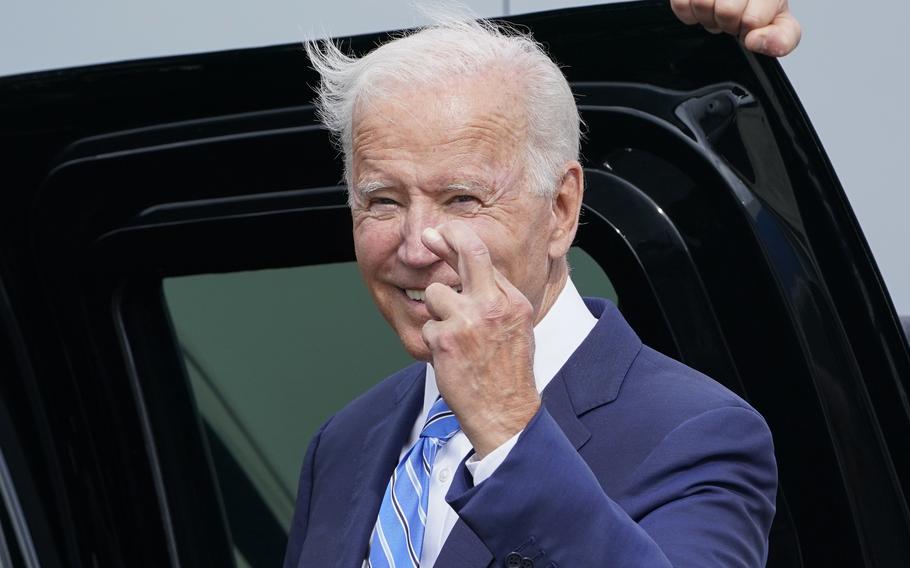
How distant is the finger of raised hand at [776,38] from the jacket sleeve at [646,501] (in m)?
0.45

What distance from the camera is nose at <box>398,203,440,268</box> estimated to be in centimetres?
186

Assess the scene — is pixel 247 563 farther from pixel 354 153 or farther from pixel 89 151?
pixel 354 153

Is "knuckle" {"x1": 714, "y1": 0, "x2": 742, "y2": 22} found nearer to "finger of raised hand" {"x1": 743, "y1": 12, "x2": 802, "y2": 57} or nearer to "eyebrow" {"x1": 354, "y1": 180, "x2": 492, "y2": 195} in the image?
"finger of raised hand" {"x1": 743, "y1": 12, "x2": 802, "y2": 57}

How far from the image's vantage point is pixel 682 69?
2.23 m

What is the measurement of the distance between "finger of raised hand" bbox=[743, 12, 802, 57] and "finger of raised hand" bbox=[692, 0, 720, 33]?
50 mm

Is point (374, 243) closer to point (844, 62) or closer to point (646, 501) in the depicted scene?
point (646, 501)

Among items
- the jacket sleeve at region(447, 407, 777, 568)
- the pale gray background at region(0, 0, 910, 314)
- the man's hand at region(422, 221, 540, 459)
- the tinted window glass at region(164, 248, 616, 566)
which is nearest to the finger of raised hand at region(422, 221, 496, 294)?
the man's hand at region(422, 221, 540, 459)

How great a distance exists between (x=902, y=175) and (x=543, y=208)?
501 mm

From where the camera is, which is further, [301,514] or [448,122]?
[301,514]

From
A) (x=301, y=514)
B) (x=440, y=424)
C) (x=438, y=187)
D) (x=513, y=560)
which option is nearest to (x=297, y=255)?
(x=301, y=514)

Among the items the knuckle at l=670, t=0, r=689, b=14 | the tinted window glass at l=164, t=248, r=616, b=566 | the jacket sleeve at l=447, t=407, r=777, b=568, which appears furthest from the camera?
the tinted window glass at l=164, t=248, r=616, b=566

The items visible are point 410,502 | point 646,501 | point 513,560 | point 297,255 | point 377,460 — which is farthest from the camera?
point 297,255

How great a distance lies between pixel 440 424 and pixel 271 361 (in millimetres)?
883

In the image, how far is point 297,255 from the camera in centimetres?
272
